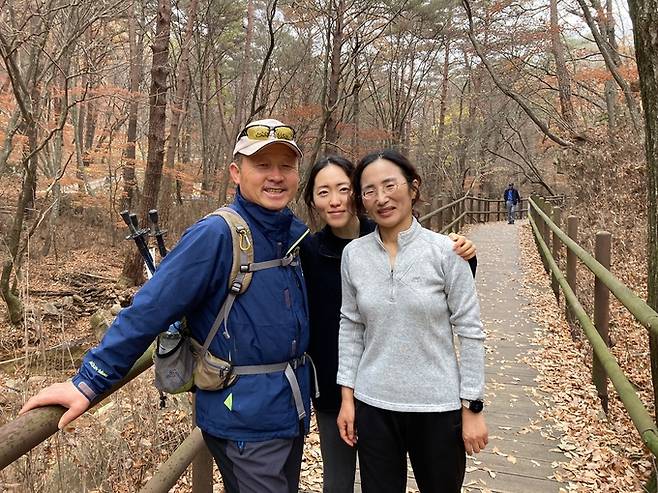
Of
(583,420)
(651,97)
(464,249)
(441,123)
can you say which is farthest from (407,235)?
(441,123)

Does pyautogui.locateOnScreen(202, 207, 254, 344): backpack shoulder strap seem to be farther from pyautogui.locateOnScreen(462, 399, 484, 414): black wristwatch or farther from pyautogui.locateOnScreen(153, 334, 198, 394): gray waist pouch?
pyautogui.locateOnScreen(462, 399, 484, 414): black wristwatch

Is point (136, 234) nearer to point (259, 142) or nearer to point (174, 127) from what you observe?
point (259, 142)

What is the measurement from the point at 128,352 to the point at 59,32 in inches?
377

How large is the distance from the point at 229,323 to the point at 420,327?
0.67 m

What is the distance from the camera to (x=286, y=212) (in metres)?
1.85

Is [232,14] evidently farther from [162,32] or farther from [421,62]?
[162,32]

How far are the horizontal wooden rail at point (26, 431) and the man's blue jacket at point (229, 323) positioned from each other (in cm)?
10

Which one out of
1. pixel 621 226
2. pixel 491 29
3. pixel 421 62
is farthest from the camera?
pixel 421 62

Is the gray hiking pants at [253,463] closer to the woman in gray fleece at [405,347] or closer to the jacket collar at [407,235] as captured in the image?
the woman in gray fleece at [405,347]

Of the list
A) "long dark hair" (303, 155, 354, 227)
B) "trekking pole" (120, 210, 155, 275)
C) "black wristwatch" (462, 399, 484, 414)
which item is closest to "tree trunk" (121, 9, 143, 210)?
"long dark hair" (303, 155, 354, 227)

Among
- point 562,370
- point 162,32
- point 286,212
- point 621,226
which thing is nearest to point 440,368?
point 286,212

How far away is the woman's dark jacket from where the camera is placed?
2.09m

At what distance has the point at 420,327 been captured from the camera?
1812 millimetres

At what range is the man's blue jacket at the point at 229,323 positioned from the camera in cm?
144
